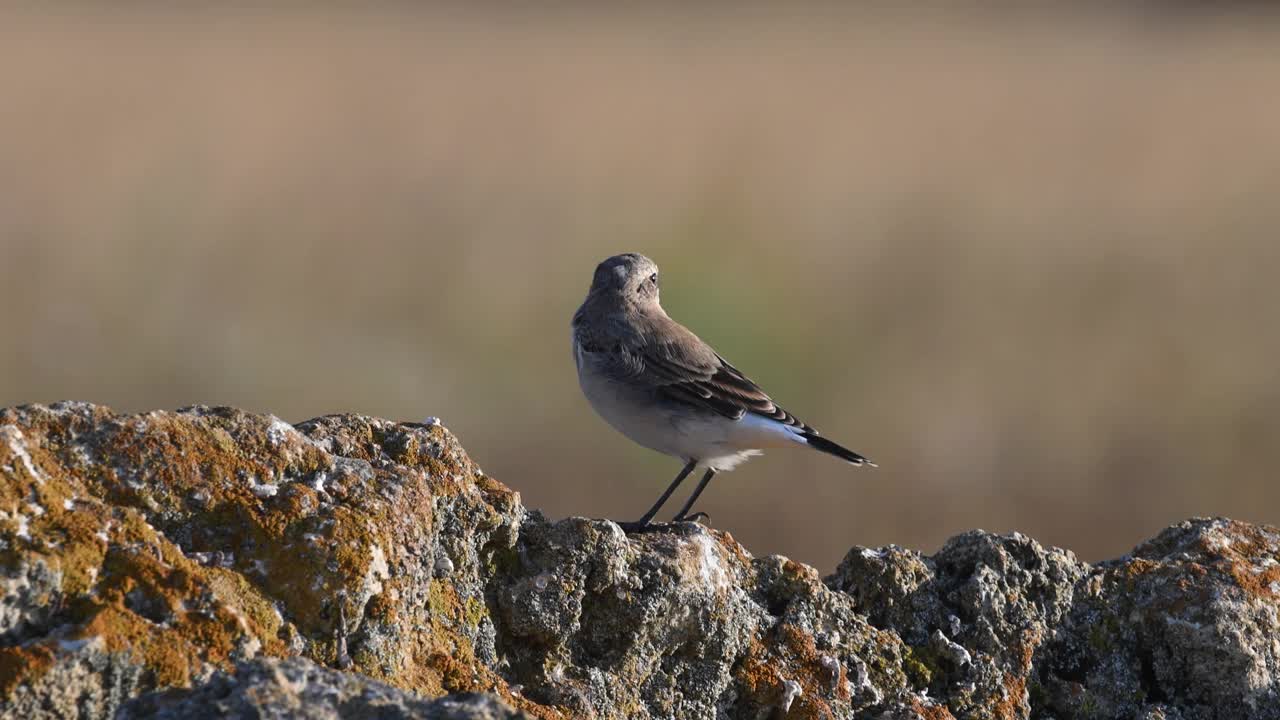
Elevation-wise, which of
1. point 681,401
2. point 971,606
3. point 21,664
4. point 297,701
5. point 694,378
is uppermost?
point 694,378

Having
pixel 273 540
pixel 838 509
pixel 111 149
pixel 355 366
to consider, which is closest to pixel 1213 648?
pixel 273 540

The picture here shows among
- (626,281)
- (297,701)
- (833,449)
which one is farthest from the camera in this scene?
(626,281)

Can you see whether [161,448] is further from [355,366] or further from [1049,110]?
[1049,110]

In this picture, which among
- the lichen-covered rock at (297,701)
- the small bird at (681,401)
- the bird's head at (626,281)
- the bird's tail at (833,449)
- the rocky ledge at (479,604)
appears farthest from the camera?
the bird's head at (626,281)

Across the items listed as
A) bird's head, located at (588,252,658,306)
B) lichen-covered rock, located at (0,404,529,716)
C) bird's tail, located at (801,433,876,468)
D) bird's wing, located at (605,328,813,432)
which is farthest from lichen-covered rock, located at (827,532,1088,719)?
bird's head, located at (588,252,658,306)

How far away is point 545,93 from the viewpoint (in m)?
20.7

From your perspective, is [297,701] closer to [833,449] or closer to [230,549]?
[230,549]

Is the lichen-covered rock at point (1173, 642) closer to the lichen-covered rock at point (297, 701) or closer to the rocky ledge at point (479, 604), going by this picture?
the rocky ledge at point (479, 604)

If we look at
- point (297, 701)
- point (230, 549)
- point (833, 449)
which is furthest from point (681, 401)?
point (297, 701)

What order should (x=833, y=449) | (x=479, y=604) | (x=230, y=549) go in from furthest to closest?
(x=833, y=449) < (x=479, y=604) < (x=230, y=549)

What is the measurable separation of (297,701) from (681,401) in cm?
461

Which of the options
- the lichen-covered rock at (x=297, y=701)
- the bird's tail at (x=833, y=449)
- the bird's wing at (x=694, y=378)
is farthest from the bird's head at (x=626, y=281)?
the lichen-covered rock at (x=297, y=701)

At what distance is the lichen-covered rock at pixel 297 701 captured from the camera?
289cm

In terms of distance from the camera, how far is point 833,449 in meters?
7.21
